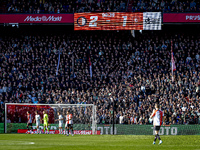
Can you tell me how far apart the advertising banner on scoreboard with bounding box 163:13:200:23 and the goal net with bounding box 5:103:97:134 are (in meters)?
14.8

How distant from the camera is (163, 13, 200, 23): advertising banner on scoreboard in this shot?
4186 centimetres

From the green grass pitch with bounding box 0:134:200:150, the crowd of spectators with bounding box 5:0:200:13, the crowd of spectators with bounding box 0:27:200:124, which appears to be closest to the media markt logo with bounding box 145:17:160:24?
the crowd of spectators with bounding box 5:0:200:13

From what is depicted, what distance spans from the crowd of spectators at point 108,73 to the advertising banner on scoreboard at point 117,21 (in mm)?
2651

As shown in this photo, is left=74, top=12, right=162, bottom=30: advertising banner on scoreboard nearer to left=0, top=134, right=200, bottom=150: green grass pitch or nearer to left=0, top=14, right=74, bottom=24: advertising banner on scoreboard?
left=0, top=14, right=74, bottom=24: advertising banner on scoreboard

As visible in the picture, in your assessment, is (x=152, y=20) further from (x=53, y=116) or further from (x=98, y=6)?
(x=53, y=116)

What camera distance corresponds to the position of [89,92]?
37.4 meters

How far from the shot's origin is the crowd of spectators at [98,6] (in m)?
42.9

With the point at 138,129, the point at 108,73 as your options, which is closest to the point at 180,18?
the point at 108,73

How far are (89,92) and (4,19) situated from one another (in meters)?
14.8

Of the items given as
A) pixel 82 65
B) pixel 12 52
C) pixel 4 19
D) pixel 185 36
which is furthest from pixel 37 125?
pixel 185 36

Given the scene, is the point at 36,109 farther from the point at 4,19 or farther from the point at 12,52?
the point at 4,19

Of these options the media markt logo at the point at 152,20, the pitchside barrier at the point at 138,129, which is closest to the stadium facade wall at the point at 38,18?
the media markt logo at the point at 152,20

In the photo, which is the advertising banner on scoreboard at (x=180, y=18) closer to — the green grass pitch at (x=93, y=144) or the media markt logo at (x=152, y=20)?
the media markt logo at (x=152, y=20)

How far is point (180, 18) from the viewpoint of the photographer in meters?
42.0
